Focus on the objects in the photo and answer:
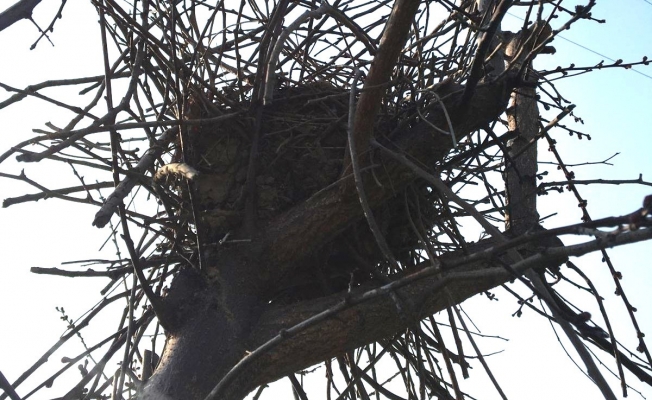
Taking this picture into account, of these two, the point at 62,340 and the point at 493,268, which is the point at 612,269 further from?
the point at 62,340

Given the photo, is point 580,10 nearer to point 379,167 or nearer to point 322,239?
point 379,167

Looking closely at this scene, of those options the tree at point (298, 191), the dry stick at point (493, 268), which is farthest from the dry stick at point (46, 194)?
the dry stick at point (493, 268)

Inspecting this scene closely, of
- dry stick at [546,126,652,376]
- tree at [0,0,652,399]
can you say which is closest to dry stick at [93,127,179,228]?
tree at [0,0,652,399]

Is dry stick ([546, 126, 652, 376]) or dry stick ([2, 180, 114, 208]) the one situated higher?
dry stick ([2, 180, 114, 208])

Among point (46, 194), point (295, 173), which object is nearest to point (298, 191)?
point (295, 173)

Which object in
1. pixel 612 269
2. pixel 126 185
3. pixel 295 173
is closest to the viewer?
pixel 126 185

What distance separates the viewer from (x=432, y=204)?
1.68 meters

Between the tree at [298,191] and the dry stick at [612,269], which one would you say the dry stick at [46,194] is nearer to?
the tree at [298,191]

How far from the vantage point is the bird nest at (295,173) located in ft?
5.13

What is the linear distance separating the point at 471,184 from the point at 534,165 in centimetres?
17

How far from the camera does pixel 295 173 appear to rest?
164cm

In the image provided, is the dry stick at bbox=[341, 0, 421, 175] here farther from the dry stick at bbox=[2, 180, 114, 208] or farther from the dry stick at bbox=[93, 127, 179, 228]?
the dry stick at bbox=[2, 180, 114, 208]

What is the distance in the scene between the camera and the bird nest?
1563 mm

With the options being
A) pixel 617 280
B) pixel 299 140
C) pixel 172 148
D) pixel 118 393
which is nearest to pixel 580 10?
pixel 617 280
